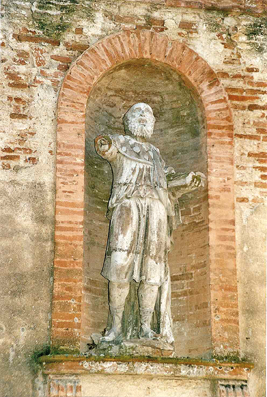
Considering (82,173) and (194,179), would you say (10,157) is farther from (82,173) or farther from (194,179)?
(194,179)

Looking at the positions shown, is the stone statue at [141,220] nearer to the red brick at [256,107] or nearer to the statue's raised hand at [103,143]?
the statue's raised hand at [103,143]

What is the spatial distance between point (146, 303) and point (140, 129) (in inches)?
71.6

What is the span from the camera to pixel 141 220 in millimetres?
10039

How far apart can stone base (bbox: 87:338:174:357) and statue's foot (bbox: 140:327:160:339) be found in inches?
3.0

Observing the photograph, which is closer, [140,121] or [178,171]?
[140,121]

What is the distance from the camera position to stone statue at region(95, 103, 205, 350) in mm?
9883

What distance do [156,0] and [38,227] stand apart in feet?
9.57

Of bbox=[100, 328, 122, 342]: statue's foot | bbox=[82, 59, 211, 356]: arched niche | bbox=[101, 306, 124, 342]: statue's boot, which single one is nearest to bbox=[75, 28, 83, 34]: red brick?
bbox=[82, 59, 211, 356]: arched niche

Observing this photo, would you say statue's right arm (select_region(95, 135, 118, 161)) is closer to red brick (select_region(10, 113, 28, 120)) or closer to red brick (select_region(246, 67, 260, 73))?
red brick (select_region(10, 113, 28, 120))

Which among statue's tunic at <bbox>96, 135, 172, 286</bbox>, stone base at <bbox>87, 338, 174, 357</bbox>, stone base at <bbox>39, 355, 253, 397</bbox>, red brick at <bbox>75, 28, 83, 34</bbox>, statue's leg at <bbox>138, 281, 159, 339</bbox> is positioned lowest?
stone base at <bbox>39, 355, 253, 397</bbox>

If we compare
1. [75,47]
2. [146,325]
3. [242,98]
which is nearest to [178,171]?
[242,98]

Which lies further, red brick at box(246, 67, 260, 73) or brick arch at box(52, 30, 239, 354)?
red brick at box(246, 67, 260, 73)

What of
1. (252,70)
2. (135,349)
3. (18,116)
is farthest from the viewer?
(252,70)

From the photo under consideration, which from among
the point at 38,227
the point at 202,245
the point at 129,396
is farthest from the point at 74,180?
the point at 129,396
